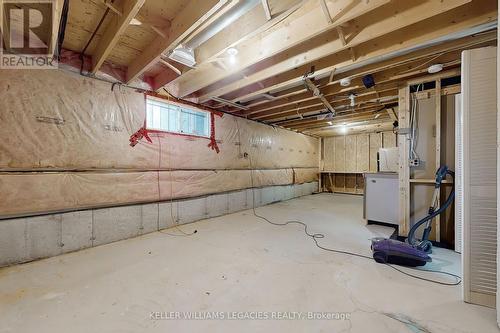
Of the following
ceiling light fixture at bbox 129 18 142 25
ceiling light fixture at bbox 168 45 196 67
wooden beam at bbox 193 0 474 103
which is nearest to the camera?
wooden beam at bbox 193 0 474 103

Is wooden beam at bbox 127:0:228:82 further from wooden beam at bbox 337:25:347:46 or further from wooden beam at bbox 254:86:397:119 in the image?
wooden beam at bbox 254:86:397:119

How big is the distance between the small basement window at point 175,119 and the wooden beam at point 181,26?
2.82ft

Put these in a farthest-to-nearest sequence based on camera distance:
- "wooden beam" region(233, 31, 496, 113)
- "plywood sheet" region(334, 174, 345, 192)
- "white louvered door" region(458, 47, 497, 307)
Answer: "plywood sheet" region(334, 174, 345, 192)
"wooden beam" region(233, 31, 496, 113)
"white louvered door" region(458, 47, 497, 307)

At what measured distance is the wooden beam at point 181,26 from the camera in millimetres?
1765

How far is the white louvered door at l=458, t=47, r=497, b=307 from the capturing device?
158 centimetres

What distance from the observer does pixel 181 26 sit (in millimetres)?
2035

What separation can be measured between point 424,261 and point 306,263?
1.18 m

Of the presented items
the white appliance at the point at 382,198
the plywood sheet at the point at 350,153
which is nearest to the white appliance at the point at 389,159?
the white appliance at the point at 382,198

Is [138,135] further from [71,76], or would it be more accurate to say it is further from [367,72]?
[367,72]

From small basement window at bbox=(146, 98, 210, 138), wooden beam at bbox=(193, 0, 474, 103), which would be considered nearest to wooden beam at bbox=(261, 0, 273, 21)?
wooden beam at bbox=(193, 0, 474, 103)

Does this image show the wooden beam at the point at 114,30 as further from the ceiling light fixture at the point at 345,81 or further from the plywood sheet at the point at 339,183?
the plywood sheet at the point at 339,183

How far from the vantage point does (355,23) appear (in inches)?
85.9

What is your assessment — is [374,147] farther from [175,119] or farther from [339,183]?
[175,119]

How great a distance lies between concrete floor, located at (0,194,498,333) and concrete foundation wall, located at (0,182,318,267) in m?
0.16
